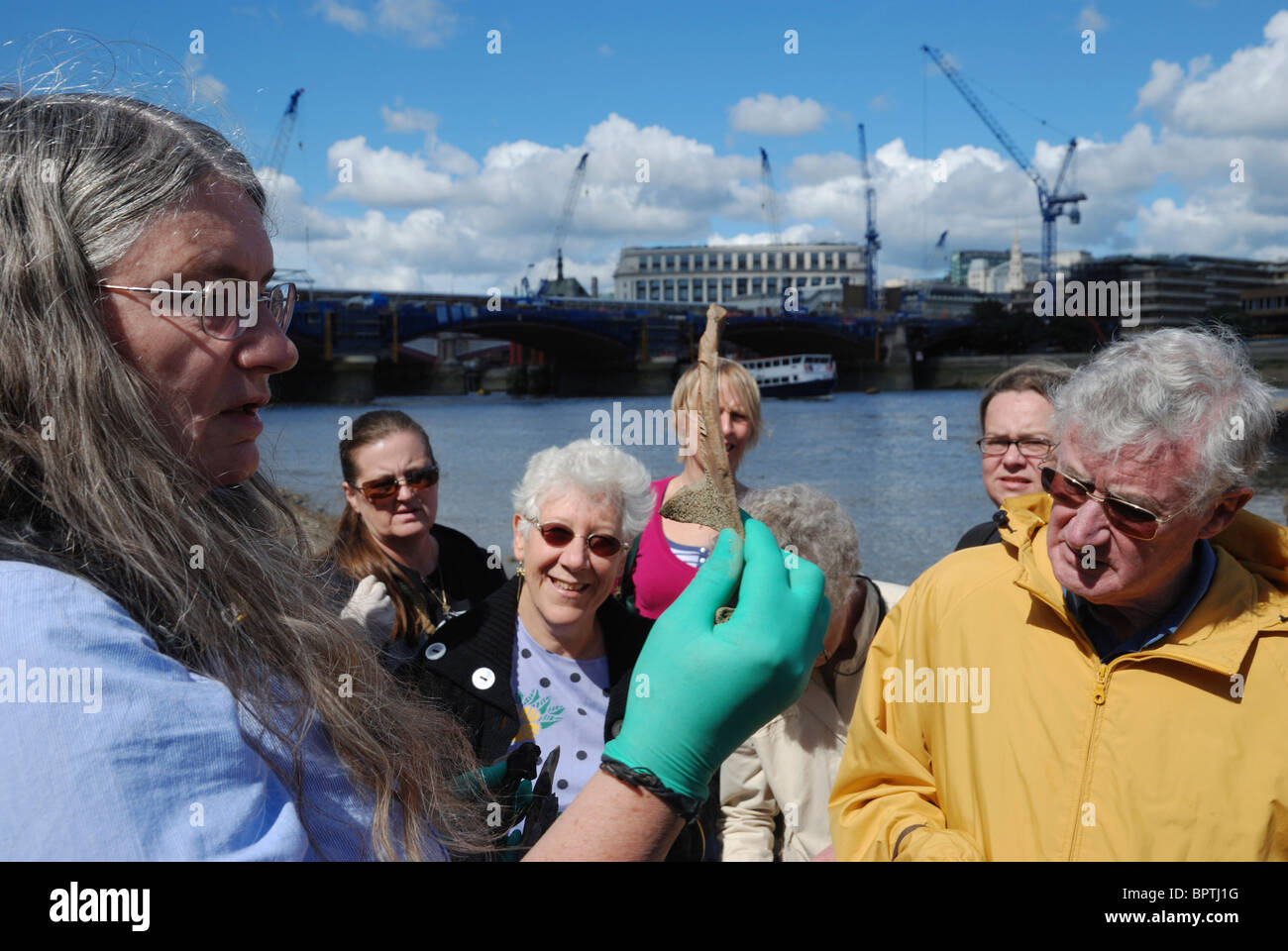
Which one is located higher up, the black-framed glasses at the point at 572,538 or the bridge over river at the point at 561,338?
the bridge over river at the point at 561,338

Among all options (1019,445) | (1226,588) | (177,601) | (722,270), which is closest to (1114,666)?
(1226,588)

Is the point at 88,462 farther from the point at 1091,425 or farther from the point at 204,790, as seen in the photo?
the point at 1091,425

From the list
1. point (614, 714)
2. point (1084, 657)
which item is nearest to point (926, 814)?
point (1084, 657)

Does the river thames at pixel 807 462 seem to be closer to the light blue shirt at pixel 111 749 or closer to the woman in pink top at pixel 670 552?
the light blue shirt at pixel 111 749

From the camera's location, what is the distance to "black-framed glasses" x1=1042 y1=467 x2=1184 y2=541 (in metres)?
2.37

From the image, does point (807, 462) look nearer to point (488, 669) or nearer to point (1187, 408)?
point (488, 669)

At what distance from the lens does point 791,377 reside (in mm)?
64812

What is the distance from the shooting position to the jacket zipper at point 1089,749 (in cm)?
226

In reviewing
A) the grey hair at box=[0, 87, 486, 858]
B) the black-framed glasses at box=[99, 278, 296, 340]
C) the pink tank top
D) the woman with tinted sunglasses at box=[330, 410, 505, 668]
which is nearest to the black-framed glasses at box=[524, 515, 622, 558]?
the pink tank top

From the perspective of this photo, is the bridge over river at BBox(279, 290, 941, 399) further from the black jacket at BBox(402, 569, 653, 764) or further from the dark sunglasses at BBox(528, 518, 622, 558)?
the black jacket at BBox(402, 569, 653, 764)

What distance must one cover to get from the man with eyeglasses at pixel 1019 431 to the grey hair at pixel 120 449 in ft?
11.8

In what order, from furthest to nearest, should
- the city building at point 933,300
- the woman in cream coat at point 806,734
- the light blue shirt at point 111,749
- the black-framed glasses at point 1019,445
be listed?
1. the city building at point 933,300
2. the black-framed glasses at point 1019,445
3. the woman in cream coat at point 806,734
4. the light blue shirt at point 111,749

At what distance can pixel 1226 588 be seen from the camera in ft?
7.80

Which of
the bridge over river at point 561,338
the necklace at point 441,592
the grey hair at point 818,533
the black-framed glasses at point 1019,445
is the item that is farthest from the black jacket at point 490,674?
the bridge over river at point 561,338
